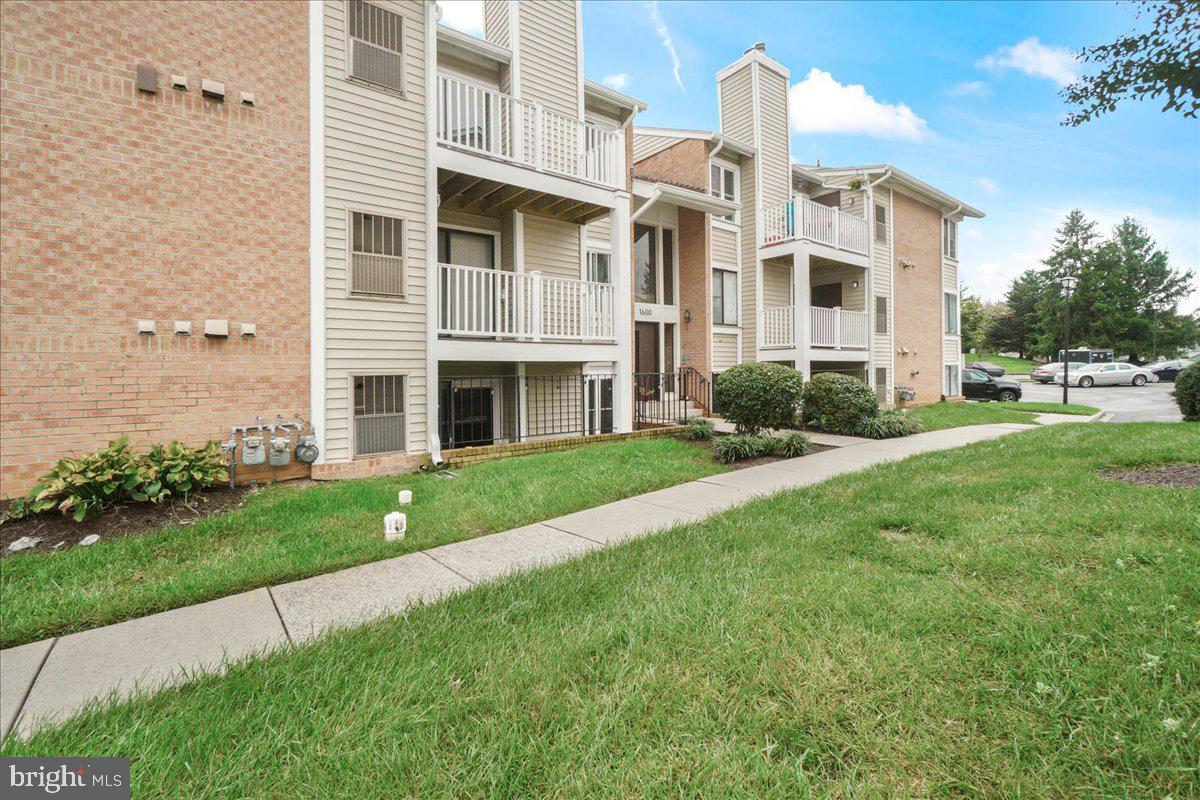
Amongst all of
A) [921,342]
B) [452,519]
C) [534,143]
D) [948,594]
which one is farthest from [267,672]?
[921,342]

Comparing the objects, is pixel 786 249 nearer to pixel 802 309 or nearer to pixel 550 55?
pixel 802 309

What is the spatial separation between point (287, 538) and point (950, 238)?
25635 mm

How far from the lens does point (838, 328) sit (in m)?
15.9

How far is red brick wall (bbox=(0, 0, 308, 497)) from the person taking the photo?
A: 549cm

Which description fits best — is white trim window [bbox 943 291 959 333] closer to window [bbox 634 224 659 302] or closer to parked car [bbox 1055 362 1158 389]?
window [bbox 634 224 659 302]

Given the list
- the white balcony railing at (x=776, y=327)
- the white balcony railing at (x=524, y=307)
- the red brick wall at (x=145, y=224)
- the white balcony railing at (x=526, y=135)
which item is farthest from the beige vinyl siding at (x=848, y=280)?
the red brick wall at (x=145, y=224)

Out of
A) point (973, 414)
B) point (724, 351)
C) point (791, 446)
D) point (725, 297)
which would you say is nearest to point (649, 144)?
point (725, 297)

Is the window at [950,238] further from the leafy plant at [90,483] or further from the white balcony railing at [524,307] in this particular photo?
the leafy plant at [90,483]

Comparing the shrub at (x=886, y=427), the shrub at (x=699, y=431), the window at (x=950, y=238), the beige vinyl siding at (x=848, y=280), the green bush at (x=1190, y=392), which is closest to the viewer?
the shrub at (x=699, y=431)

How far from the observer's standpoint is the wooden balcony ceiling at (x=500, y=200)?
A: 29.1 ft

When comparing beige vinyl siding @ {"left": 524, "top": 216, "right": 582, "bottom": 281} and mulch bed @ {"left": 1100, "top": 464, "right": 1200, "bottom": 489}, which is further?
beige vinyl siding @ {"left": 524, "top": 216, "right": 582, "bottom": 281}

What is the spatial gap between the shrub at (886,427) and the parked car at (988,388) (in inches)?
635

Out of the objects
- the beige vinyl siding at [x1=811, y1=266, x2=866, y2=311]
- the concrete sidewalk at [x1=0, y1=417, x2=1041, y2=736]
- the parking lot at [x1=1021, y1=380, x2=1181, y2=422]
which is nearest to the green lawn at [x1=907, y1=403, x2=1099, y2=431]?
the parking lot at [x1=1021, y1=380, x2=1181, y2=422]

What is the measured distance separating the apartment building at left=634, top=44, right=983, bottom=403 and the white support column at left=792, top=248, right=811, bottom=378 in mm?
29
